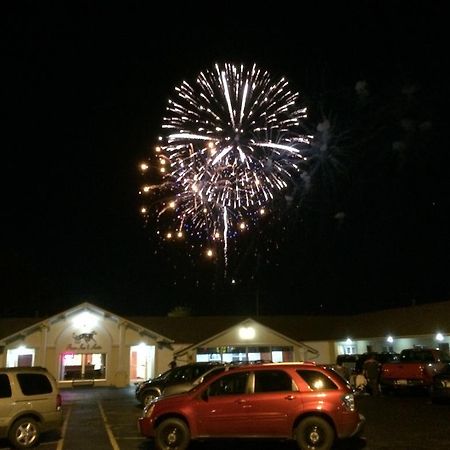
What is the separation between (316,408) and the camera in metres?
10.3

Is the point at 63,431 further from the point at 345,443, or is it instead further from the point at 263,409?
the point at 345,443

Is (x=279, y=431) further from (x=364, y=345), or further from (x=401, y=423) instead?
(x=364, y=345)

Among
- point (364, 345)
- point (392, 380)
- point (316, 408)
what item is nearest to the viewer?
point (316, 408)

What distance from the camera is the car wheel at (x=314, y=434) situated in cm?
1025

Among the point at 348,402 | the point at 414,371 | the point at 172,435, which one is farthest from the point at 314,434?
the point at 414,371

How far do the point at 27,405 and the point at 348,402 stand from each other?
20.8 ft

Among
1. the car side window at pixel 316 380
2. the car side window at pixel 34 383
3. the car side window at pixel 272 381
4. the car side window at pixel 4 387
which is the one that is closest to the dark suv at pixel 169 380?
the car side window at pixel 34 383

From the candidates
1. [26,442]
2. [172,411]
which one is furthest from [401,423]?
[26,442]

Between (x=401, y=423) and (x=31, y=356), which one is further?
(x=31, y=356)

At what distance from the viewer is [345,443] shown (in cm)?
1119

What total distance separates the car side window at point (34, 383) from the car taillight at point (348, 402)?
6.16m

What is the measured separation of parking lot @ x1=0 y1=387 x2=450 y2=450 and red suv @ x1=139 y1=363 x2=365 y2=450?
68 cm

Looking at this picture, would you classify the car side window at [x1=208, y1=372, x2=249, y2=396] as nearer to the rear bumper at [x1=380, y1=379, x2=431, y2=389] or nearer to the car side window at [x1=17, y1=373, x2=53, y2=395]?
the car side window at [x1=17, y1=373, x2=53, y2=395]

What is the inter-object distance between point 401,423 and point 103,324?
2254 centimetres
